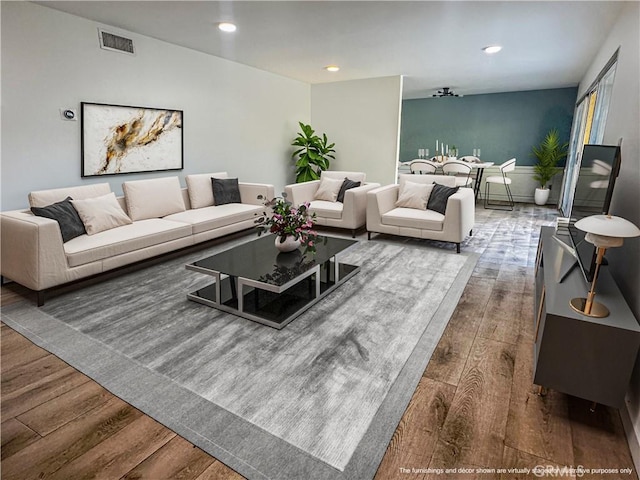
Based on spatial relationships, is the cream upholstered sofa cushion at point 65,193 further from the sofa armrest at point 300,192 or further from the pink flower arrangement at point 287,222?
the sofa armrest at point 300,192

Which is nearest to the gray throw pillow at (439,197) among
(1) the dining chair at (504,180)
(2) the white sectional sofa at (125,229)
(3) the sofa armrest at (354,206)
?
(3) the sofa armrest at (354,206)

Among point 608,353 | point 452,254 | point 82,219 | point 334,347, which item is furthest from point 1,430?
point 452,254

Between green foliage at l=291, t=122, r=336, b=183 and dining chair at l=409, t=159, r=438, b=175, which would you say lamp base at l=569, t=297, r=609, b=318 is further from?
dining chair at l=409, t=159, r=438, b=175

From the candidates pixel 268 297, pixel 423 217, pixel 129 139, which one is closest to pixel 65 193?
pixel 129 139

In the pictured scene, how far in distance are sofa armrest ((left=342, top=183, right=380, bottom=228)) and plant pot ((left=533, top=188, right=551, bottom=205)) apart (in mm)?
4814

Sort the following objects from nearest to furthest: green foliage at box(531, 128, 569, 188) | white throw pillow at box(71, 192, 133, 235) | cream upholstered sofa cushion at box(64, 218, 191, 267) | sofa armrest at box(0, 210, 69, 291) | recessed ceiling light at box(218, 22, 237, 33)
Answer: sofa armrest at box(0, 210, 69, 291) → cream upholstered sofa cushion at box(64, 218, 191, 267) → white throw pillow at box(71, 192, 133, 235) → recessed ceiling light at box(218, 22, 237, 33) → green foliage at box(531, 128, 569, 188)

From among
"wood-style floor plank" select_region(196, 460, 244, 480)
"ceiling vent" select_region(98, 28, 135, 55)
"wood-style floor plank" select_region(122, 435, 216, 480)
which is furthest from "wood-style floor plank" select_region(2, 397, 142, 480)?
"ceiling vent" select_region(98, 28, 135, 55)

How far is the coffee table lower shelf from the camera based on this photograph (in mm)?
2662

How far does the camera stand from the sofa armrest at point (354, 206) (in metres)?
4.96

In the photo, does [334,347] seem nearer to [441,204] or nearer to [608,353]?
[608,353]

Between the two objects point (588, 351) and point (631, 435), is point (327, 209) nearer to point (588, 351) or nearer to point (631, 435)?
point (588, 351)

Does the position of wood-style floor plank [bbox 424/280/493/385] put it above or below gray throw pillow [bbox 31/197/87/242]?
below

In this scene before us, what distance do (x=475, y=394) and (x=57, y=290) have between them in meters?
3.37

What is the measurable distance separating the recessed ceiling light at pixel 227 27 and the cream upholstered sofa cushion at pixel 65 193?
2051 millimetres
